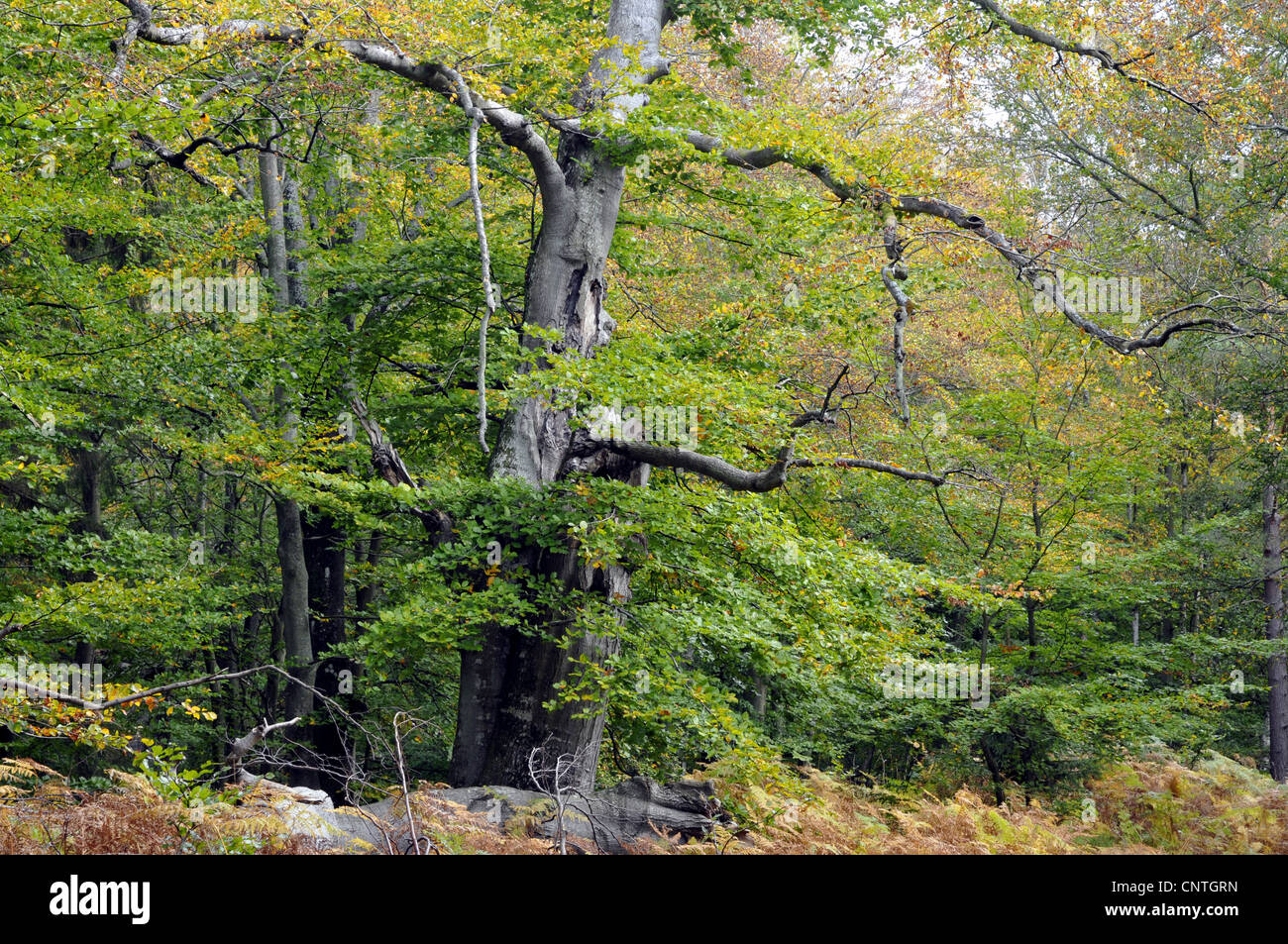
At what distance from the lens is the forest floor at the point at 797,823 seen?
414cm

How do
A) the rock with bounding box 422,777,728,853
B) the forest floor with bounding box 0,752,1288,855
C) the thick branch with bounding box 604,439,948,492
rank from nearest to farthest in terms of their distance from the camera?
the forest floor with bounding box 0,752,1288,855 < the rock with bounding box 422,777,728,853 < the thick branch with bounding box 604,439,948,492

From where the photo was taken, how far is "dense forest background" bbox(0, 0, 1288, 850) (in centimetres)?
772

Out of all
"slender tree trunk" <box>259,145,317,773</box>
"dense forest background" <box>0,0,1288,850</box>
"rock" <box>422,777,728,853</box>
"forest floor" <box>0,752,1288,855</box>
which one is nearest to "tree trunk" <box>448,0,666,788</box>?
"dense forest background" <box>0,0,1288,850</box>

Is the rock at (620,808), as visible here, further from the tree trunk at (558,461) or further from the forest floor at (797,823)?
the tree trunk at (558,461)

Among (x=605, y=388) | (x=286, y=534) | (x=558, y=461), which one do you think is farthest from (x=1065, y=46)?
(x=286, y=534)

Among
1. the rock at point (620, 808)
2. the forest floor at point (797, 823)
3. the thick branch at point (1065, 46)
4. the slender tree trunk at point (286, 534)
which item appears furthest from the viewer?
the slender tree trunk at point (286, 534)

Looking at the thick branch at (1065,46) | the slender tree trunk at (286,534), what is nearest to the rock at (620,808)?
the slender tree trunk at (286,534)

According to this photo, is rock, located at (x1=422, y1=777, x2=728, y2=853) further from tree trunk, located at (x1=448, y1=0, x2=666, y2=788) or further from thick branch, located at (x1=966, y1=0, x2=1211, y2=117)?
thick branch, located at (x1=966, y1=0, x2=1211, y2=117)

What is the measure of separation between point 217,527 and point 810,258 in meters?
13.9

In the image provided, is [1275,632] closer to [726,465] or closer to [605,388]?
[726,465]

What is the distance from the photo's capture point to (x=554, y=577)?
8508mm

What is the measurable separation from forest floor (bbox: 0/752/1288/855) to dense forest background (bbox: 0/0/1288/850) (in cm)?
42

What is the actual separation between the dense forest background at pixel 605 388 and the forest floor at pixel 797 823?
42cm

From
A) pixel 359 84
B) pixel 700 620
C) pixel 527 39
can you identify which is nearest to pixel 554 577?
pixel 700 620
